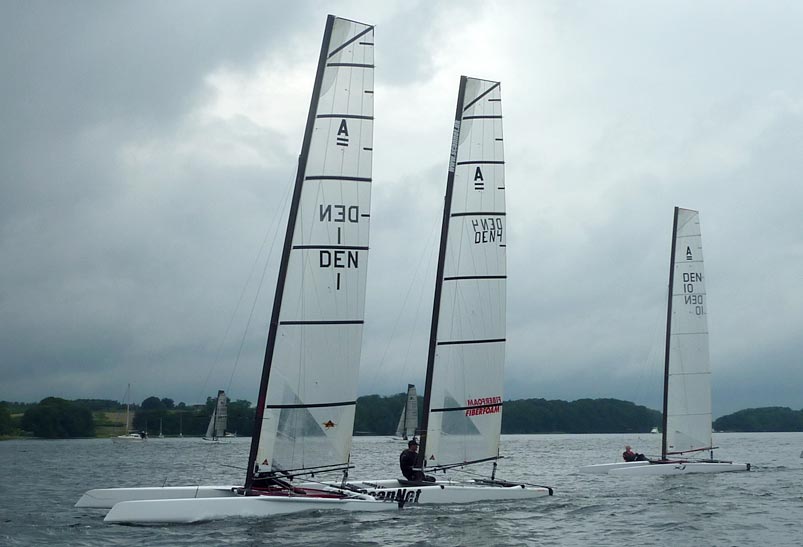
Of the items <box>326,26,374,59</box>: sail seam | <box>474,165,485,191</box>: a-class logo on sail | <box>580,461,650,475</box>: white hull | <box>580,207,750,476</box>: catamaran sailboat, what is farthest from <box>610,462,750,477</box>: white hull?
<box>326,26,374,59</box>: sail seam

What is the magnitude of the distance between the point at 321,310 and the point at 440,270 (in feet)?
14.9

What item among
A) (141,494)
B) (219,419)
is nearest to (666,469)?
(141,494)

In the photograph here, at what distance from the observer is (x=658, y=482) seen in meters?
28.0

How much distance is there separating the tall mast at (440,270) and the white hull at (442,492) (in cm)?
123

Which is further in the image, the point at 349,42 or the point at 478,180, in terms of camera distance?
the point at 478,180

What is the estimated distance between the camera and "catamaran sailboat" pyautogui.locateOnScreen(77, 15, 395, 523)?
17844 millimetres

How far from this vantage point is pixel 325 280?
60.0ft

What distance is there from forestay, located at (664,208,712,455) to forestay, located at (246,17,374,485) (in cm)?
1705

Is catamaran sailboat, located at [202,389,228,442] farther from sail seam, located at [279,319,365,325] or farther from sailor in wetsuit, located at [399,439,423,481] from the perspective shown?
sail seam, located at [279,319,365,325]

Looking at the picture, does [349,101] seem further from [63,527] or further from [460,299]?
[63,527]

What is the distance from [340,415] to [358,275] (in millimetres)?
2928

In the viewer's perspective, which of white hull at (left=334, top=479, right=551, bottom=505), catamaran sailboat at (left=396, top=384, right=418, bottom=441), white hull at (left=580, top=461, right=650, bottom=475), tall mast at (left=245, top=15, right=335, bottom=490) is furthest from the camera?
catamaran sailboat at (left=396, top=384, right=418, bottom=441)

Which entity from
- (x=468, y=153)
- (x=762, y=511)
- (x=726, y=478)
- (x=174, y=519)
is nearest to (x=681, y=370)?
(x=726, y=478)

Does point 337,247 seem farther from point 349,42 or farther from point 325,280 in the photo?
point 349,42
